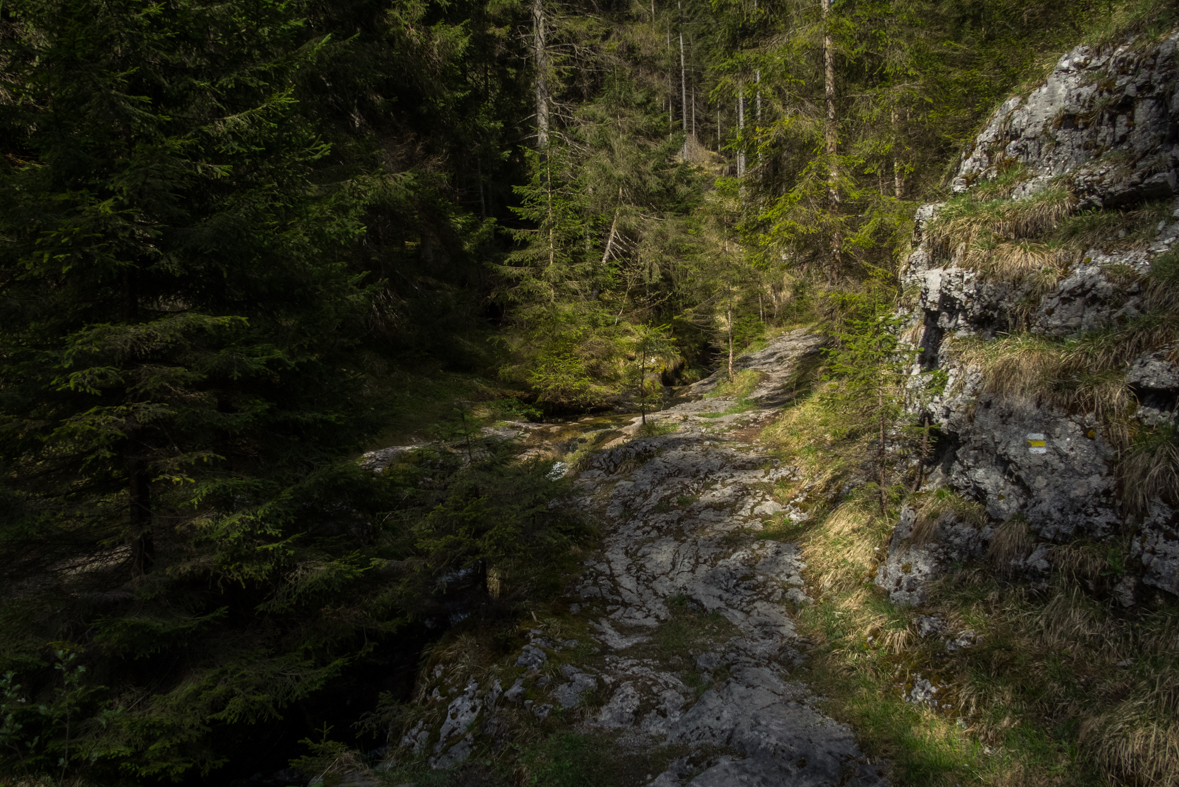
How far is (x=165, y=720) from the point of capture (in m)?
4.96

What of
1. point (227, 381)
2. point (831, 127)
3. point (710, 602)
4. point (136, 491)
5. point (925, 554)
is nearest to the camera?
point (925, 554)

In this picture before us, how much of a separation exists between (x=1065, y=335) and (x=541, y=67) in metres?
19.6

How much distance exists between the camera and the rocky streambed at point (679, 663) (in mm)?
4434

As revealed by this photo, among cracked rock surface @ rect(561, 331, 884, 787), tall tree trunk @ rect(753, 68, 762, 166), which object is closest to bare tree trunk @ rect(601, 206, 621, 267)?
tall tree trunk @ rect(753, 68, 762, 166)

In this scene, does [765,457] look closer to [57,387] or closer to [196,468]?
[196,468]

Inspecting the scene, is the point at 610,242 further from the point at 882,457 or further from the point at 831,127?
the point at 882,457

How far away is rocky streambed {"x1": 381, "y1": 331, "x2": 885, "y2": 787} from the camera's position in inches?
175

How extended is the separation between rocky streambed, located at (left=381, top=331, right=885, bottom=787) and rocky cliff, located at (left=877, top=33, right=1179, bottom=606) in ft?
5.76

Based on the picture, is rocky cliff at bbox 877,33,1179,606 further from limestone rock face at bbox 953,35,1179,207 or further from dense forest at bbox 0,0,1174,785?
dense forest at bbox 0,0,1174,785

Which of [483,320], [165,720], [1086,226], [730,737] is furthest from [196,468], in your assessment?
[483,320]

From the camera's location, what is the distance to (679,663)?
5.80 m

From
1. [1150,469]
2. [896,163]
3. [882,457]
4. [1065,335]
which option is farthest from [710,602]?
[896,163]

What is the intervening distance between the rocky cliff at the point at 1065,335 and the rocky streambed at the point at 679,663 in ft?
5.76

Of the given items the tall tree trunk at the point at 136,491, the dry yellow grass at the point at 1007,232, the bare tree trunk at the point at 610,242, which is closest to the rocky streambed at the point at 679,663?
the tall tree trunk at the point at 136,491
